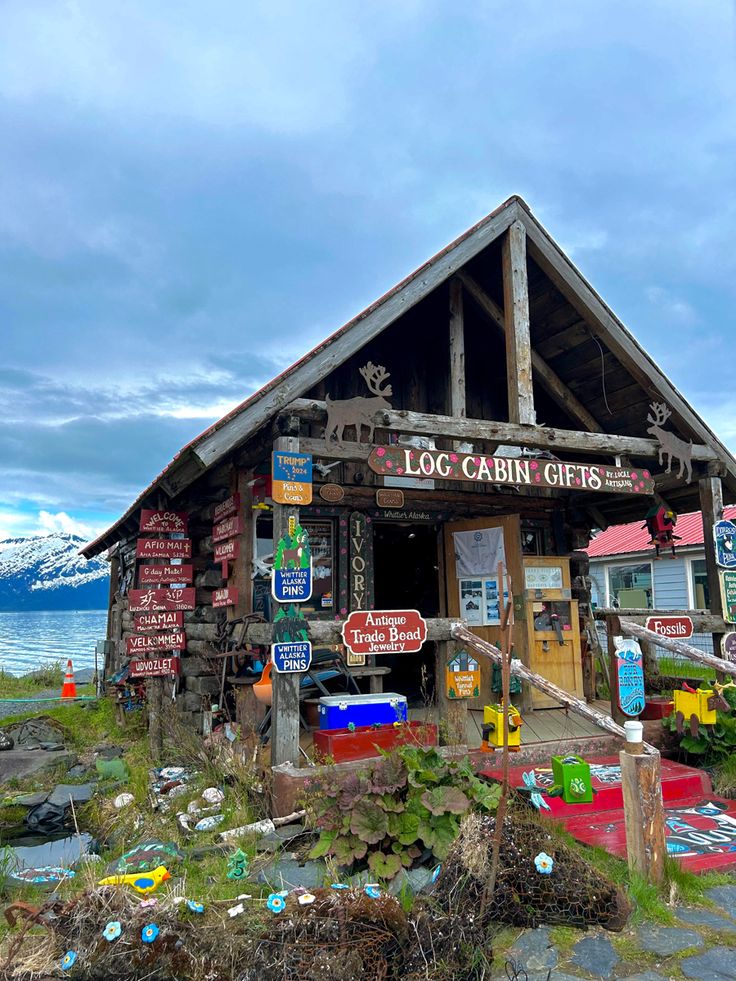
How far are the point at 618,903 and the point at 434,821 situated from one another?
1142 millimetres

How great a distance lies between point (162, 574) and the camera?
354 inches

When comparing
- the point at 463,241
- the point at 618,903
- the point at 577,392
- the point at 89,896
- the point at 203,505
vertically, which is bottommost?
the point at 618,903

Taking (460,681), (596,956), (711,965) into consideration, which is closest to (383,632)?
(460,681)

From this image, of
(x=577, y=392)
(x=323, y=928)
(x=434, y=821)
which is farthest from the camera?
(x=577, y=392)

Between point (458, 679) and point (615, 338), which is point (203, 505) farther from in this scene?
point (615, 338)

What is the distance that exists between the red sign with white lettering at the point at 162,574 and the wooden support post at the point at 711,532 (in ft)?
21.9

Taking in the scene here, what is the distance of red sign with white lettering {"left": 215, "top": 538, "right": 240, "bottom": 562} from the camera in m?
7.85

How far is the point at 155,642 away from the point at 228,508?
200 cm

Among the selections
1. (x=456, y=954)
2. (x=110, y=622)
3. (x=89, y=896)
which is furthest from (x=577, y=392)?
(x=110, y=622)

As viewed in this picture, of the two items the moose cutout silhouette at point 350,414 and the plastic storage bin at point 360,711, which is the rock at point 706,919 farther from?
the moose cutout silhouette at point 350,414

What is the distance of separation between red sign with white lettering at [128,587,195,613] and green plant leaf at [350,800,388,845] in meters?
5.06

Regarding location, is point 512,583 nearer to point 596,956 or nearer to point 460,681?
point 460,681

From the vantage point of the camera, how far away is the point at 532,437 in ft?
24.9

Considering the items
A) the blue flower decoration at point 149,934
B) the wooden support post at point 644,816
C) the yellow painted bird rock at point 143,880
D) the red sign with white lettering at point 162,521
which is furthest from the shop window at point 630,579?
the blue flower decoration at point 149,934
